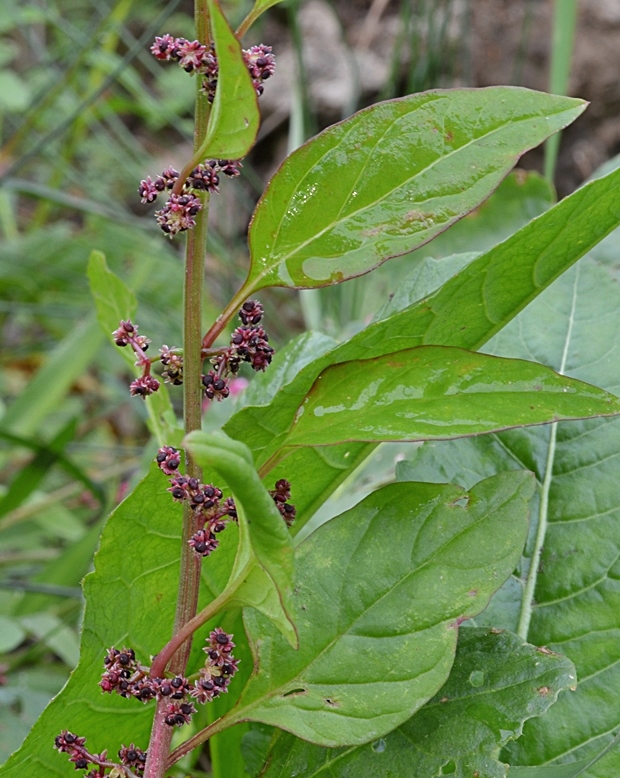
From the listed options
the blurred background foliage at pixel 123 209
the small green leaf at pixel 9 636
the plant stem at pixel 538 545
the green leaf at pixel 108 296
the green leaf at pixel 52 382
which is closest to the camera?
the plant stem at pixel 538 545

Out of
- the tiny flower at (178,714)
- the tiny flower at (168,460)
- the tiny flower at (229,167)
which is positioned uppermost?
the tiny flower at (229,167)

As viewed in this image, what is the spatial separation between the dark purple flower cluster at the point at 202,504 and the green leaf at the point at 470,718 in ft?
0.50

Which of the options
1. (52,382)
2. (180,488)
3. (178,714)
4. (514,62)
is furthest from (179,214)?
(514,62)

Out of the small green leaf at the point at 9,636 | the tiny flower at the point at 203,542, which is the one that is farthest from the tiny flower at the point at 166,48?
the small green leaf at the point at 9,636

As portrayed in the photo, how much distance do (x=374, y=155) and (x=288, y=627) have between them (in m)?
0.22

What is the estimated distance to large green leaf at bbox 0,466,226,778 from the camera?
1.53 ft

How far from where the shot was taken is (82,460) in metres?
2.09

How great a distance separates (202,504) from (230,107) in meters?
0.18

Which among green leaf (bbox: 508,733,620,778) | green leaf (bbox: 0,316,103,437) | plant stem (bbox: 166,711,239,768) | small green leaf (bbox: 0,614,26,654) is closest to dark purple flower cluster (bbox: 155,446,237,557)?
plant stem (bbox: 166,711,239,768)

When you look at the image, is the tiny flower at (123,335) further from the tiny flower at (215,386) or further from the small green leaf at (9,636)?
the small green leaf at (9,636)

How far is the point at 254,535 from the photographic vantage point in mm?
352

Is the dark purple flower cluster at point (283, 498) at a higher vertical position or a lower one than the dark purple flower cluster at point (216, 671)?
higher

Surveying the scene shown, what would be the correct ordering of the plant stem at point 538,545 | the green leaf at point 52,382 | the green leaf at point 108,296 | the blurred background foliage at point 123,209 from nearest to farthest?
the plant stem at point 538,545
the green leaf at point 108,296
the blurred background foliage at point 123,209
the green leaf at point 52,382

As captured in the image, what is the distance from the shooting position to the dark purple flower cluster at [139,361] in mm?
425
